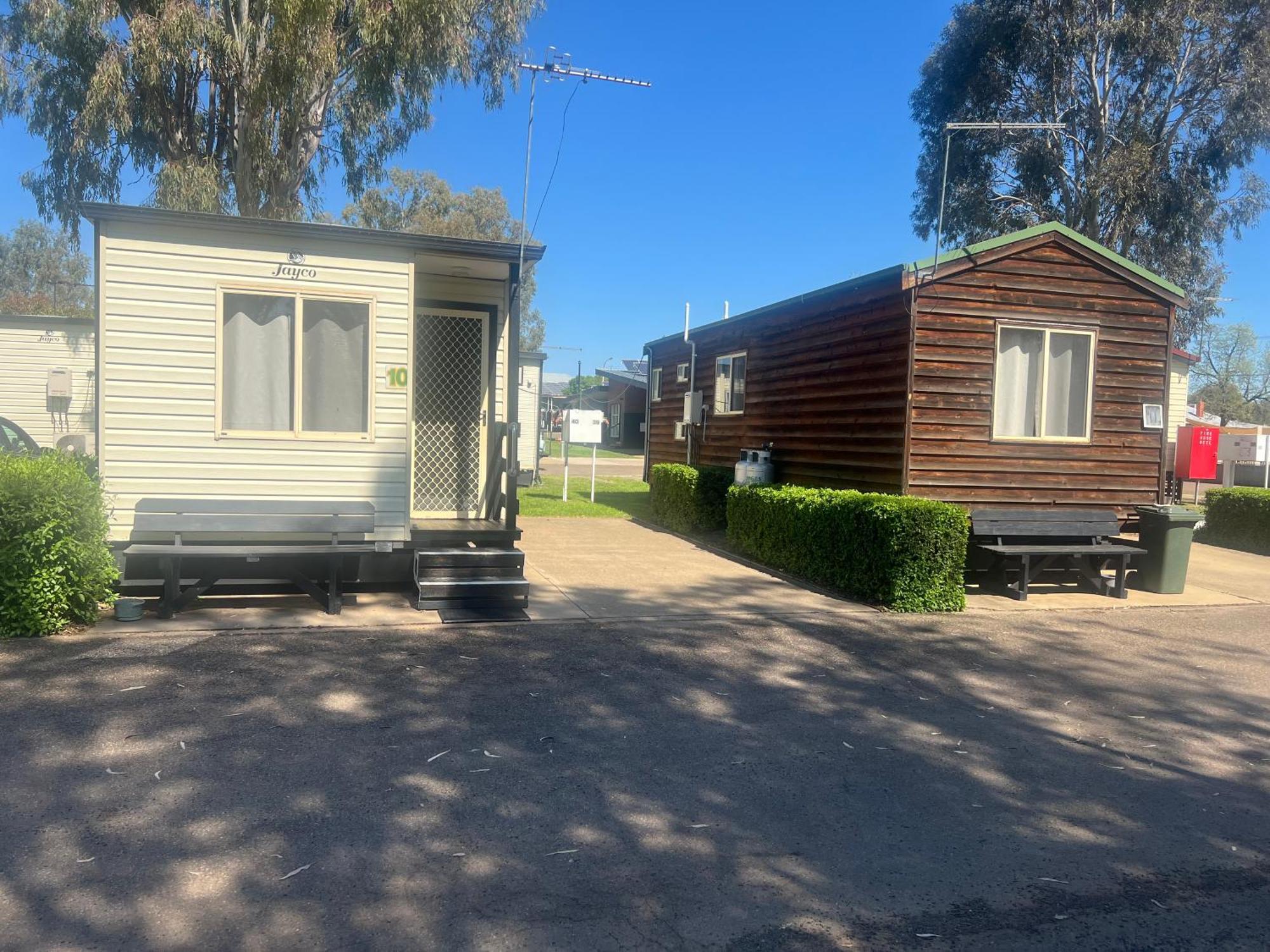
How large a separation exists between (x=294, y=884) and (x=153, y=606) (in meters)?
5.05

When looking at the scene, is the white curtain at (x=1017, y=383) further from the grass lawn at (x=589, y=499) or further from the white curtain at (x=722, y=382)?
the grass lawn at (x=589, y=499)

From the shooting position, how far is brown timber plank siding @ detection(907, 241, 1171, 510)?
33.0 feet

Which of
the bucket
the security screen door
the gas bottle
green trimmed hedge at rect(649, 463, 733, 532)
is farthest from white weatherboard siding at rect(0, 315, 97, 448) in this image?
the bucket

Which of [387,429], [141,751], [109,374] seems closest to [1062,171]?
[387,429]

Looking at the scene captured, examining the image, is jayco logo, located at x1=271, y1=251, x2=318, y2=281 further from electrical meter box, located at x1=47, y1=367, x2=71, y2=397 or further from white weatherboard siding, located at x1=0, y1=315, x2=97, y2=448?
electrical meter box, located at x1=47, y1=367, x2=71, y2=397

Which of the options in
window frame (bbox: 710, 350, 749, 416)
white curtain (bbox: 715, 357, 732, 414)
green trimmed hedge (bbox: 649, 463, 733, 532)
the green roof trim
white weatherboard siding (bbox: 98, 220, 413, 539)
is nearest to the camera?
white weatherboard siding (bbox: 98, 220, 413, 539)

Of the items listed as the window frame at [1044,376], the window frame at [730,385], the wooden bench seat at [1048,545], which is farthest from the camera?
the window frame at [730,385]

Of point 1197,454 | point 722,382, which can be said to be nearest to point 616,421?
point 1197,454

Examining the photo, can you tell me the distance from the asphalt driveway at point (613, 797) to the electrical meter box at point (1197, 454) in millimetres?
13486

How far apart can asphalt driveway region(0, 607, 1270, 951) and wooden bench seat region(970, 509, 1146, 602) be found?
264 centimetres

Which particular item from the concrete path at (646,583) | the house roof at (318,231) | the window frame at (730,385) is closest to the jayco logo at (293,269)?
the house roof at (318,231)

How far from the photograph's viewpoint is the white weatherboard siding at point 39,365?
760 inches

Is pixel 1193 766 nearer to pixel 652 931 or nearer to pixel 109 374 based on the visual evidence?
pixel 652 931

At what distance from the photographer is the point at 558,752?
4.77m
